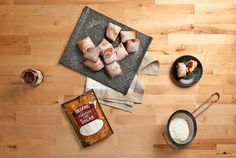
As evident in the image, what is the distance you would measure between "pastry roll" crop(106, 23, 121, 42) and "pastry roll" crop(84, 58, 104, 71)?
0.40 ft

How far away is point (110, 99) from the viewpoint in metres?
1.68

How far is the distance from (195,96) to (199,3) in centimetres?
45

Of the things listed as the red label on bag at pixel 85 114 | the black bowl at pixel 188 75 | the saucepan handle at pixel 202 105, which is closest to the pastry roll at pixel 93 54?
the red label on bag at pixel 85 114

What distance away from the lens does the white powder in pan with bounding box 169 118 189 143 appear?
1.61 m

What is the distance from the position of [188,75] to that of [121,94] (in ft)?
1.09

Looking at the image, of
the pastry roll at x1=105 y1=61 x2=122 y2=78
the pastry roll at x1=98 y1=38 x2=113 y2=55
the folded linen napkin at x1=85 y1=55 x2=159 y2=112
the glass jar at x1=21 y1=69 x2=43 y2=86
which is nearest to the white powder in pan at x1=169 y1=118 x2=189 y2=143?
the folded linen napkin at x1=85 y1=55 x2=159 y2=112

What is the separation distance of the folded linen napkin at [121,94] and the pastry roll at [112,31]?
7.0 inches

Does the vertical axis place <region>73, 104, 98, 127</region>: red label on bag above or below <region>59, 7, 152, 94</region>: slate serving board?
below

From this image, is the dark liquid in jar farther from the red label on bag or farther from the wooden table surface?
the red label on bag

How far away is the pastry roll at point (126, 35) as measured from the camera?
167 centimetres

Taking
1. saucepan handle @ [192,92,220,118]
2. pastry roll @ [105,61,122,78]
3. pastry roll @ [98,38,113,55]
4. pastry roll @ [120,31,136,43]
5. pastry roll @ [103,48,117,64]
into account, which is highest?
pastry roll @ [120,31,136,43]

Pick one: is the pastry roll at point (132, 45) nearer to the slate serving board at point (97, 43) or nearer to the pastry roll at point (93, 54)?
the slate serving board at point (97, 43)

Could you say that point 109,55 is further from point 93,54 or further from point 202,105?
point 202,105

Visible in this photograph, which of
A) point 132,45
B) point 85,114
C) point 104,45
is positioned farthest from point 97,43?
point 85,114
